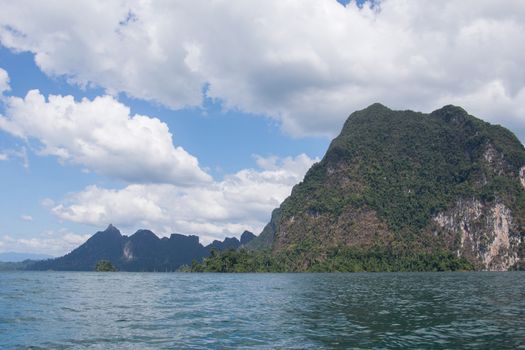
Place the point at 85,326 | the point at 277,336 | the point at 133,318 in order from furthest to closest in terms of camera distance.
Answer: the point at 133,318
the point at 85,326
the point at 277,336

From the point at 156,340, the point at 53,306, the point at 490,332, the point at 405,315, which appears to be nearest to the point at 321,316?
the point at 405,315

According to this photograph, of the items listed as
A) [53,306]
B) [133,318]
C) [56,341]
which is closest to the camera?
[56,341]

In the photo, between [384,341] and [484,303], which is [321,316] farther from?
[484,303]

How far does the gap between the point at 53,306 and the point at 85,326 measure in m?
15.9

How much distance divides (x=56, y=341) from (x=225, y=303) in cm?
2630

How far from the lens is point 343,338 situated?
29.2 meters

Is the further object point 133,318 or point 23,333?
point 133,318

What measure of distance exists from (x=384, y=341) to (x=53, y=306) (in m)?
33.4

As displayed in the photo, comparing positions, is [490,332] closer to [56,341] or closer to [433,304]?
[433,304]

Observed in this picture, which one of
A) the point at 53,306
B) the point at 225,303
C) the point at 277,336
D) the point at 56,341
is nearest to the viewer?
the point at 56,341

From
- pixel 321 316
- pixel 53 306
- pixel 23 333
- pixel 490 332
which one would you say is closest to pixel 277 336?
pixel 321 316

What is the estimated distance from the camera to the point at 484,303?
50.2 m

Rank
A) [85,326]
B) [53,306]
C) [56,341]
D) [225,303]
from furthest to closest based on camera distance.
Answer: [225,303], [53,306], [85,326], [56,341]

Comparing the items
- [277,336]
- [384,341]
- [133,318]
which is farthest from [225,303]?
[384,341]
